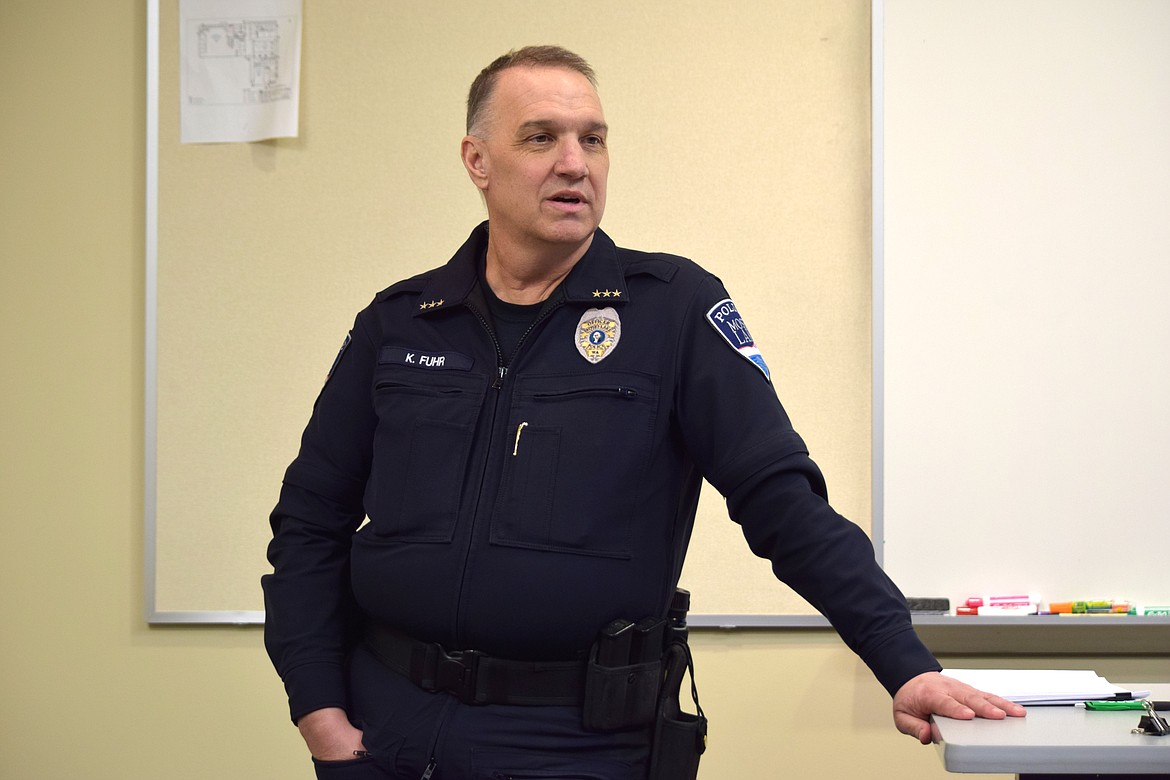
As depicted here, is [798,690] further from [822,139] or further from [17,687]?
[17,687]

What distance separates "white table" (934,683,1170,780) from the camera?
117cm

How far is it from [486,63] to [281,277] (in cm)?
67

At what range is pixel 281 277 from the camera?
2.61 m

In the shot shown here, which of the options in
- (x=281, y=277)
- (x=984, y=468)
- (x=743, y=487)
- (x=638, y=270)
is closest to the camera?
(x=743, y=487)

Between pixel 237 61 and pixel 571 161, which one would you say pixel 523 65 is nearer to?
pixel 571 161

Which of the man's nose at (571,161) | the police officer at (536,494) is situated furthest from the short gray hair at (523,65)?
the man's nose at (571,161)

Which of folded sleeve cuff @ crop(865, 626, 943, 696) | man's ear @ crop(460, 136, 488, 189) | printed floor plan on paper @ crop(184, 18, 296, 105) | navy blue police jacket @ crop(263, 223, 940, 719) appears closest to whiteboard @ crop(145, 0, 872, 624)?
printed floor plan on paper @ crop(184, 18, 296, 105)

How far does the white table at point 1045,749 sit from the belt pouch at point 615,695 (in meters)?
0.38

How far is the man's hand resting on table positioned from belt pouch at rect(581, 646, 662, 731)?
33 centimetres

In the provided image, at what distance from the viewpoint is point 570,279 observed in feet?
5.28

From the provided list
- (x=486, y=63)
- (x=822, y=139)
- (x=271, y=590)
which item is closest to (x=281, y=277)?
(x=486, y=63)

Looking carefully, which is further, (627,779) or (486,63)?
(486,63)

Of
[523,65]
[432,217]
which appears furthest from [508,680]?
[432,217]

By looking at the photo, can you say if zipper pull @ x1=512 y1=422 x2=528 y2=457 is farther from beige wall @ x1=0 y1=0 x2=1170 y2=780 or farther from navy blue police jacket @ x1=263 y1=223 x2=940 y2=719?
beige wall @ x1=0 y1=0 x2=1170 y2=780
